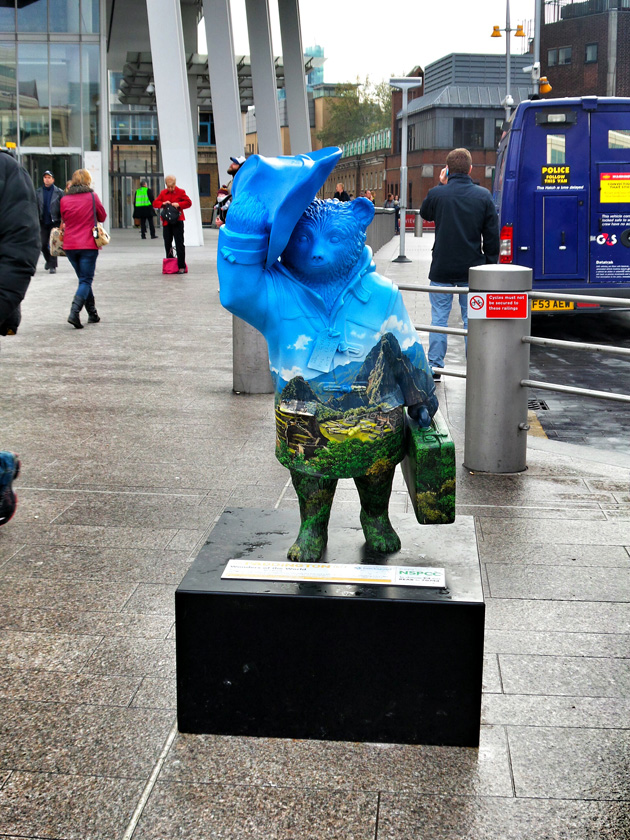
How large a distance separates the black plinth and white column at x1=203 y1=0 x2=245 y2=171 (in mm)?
25152

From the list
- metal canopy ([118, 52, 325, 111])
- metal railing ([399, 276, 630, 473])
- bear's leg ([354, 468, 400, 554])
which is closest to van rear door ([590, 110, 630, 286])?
metal railing ([399, 276, 630, 473])

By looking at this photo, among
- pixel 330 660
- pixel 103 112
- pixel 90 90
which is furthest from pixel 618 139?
pixel 90 90

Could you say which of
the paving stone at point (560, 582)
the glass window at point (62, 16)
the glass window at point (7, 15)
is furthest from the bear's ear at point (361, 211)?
the glass window at point (7, 15)

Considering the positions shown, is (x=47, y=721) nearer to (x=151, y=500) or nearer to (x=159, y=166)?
(x=151, y=500)

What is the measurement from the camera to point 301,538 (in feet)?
11.0

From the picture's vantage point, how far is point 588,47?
64938 millimetres

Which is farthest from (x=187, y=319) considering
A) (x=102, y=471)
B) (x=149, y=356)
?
(x=102, y=471)

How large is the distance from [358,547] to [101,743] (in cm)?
106

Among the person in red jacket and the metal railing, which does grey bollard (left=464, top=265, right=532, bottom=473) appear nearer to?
the metal railing

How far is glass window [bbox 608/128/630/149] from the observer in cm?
1195

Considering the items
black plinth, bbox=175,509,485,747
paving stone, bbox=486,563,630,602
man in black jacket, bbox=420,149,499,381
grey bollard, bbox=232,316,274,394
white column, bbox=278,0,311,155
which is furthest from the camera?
white column, bbox=278,0,311,155

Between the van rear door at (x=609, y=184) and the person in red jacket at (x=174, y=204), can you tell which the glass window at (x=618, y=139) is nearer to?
the van rear door at (x=609, y=184)

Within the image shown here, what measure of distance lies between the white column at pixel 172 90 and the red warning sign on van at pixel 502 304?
20370 millimetres

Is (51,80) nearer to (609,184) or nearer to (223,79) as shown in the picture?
(223,79)
